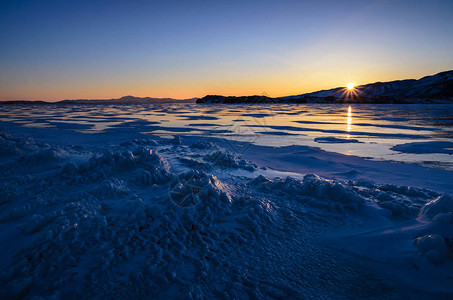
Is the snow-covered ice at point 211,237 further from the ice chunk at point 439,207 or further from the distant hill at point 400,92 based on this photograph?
the distant hill at point 400,92

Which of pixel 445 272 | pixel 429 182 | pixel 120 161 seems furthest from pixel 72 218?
pixel 429 182

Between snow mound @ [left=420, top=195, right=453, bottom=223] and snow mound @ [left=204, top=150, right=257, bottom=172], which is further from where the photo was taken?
snow mound @ [left=204, top=150, right=257, bottom=172]

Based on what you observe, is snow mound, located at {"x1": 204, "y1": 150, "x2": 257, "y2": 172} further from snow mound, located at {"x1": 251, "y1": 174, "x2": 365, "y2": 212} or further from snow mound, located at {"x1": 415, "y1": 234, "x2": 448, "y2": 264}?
snow mound, located at {"x1": 415, "y1": 234, "x2": 448, "y2": 264}

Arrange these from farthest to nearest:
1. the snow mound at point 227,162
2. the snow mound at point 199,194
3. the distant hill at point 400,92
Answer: the distant hill at point 400,92 → the snow mound at point 227,162 → the snow mound at point 199,194

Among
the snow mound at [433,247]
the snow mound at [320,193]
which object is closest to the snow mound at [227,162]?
the snow mound at [320,193]

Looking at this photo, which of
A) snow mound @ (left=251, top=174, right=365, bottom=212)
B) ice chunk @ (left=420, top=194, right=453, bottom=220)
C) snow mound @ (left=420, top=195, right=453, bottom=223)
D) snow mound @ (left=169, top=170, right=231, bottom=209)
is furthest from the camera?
snow mound @ (left=251, top=174, right=365, bottom=212)

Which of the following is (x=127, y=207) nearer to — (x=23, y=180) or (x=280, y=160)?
(x=23, y=180)

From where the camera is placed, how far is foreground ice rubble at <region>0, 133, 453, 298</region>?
5.30 ft

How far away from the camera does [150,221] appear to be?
2285 mm

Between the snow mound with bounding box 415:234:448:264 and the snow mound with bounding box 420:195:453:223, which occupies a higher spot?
the snow mound with bounding box 420:195:453:223

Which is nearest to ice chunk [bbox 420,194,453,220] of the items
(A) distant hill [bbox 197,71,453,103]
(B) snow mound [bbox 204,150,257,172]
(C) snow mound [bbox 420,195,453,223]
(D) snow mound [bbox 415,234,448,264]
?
(C) snow mound [bbox 420,195,453,223]

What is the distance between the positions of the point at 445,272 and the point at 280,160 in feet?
13.1

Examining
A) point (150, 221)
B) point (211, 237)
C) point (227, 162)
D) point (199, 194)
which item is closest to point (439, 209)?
point (211, 237)

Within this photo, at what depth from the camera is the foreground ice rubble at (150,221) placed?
162 centimetres
